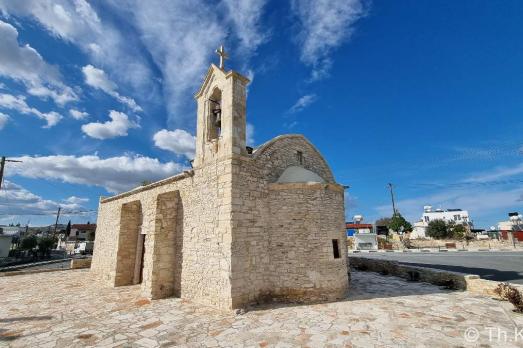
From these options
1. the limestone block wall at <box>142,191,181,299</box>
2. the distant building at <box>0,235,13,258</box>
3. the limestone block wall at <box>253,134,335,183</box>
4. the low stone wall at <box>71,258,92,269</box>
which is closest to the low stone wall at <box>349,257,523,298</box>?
the limestone block wall at <box>253,134,335,183</box>

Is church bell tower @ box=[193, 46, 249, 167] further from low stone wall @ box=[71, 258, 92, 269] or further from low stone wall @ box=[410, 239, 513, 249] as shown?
low stone wall @ box=[410, 239, 513, 249]

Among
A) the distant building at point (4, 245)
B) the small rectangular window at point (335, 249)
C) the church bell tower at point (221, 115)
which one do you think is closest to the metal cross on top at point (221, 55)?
the church bell tower at point (221, 115)

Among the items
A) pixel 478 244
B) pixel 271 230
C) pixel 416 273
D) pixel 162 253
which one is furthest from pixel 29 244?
pixel 478 244

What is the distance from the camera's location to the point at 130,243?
42.4 ft

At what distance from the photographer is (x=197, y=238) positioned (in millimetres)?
9438

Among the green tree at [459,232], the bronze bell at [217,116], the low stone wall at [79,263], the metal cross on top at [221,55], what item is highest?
the metal cross on top at [221,55]

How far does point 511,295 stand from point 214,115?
11.4 metres

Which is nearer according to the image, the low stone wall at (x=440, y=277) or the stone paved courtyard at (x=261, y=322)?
the stone paved courtyard at (x=261, y=322)

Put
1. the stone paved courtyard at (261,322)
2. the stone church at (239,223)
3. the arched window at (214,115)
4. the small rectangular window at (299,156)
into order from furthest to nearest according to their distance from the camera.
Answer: the small rectangular window at (299,156)
the arched window at (214,115)
the stone church at (239,223)
the stone paved courtyard at (261,322)

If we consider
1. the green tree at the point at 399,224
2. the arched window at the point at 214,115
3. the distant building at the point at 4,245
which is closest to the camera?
the arched window at the point at 214,115

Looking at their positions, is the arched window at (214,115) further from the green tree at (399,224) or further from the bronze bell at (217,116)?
the green tree at (399,224)

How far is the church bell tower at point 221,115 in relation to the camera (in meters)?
8.97

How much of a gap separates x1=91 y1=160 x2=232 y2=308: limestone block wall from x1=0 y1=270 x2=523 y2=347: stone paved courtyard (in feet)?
2.10

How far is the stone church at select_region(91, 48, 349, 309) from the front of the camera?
329 inches
